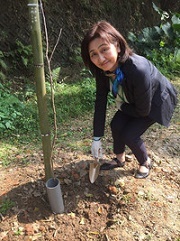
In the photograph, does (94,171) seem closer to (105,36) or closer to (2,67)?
(105,36)

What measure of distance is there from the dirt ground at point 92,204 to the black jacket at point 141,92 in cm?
58

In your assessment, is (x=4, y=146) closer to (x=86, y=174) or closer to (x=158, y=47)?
(x=86, y=174)

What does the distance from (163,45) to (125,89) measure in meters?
5.07

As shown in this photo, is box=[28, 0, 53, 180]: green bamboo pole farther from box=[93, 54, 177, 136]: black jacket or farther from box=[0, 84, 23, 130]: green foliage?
box=[0, 84, 23, 130]: green foliage

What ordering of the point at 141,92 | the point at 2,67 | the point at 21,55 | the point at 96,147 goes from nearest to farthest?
1. the point at 141,92
2. the point at 96,147
3. the point at 2,67
4. the point at 21,55

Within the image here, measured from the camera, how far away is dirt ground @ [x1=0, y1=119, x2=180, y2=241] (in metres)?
2.46

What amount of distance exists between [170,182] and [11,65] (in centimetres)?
386

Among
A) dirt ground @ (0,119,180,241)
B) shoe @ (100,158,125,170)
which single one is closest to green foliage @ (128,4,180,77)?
dirt ground @ (0,119,180,241)

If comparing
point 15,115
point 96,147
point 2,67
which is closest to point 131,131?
point 96,147

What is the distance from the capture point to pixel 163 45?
22.9 feet

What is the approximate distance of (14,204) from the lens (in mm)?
2662

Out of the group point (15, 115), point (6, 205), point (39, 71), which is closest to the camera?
point (39, 71)

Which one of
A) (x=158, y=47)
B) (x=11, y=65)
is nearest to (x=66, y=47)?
(x=11, y=65)

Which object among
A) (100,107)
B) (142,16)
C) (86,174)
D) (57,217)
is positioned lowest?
(57,217)
